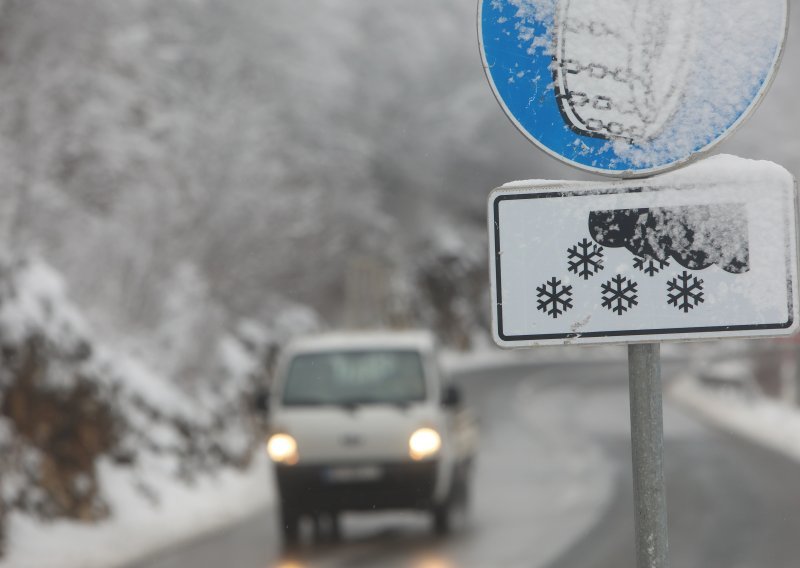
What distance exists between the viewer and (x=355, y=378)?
42.8ft

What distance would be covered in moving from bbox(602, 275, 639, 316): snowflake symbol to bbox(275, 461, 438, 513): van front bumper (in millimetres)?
9432

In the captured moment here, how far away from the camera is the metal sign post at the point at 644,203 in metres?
2.96

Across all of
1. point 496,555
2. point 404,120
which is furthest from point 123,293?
point 404,120

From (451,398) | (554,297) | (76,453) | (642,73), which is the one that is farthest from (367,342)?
(642,73)

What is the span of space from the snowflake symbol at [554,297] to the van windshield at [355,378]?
972 centimetres

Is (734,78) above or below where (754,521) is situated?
above

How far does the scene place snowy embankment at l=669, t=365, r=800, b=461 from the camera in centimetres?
2269

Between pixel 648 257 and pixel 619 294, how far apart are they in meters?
0.11

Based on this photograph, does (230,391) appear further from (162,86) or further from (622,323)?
(622,323)

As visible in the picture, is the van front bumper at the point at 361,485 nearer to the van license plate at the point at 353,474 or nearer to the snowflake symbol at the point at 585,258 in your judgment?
the van license plate at the point at 353,474

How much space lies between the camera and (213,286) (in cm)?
2356

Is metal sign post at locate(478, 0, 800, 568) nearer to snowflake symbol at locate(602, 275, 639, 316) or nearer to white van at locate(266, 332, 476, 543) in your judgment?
snowflake symbol at locate(602, 275, 639, 316)

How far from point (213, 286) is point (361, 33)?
593 inches

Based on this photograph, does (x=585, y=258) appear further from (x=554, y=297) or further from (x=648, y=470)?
(x=648, y=470)
